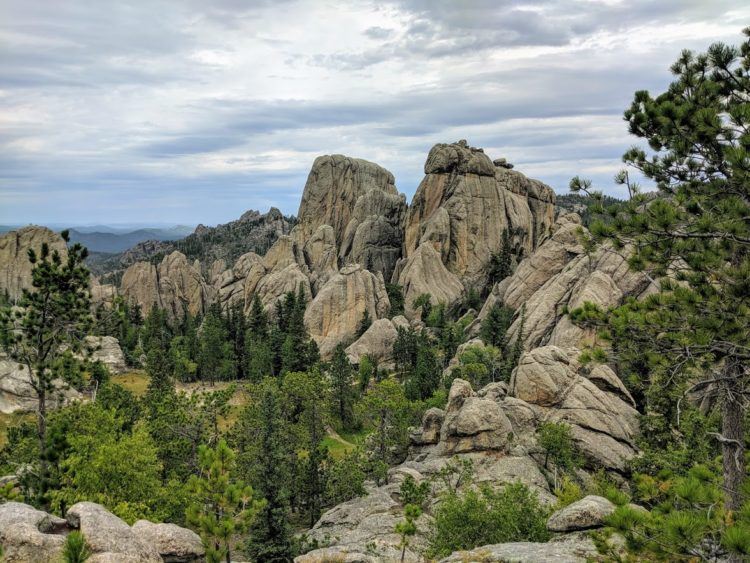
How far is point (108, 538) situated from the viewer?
44.0ft

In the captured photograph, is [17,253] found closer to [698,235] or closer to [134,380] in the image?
[134,380]

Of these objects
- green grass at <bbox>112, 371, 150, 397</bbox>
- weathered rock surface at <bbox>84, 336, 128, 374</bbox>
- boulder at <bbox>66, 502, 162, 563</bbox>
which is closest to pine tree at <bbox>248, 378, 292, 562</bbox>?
boulder at <bbox>66, 502, 162, 563</bbox>

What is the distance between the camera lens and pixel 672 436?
42688mm

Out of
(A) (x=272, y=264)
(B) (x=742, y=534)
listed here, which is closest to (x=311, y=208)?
(A) (x=272, y=264)

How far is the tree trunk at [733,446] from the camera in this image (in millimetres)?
11766

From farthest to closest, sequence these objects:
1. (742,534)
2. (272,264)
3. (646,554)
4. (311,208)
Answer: (311,208), (272,264), (646,554), (742,534)

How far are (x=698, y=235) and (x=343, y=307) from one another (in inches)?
3415

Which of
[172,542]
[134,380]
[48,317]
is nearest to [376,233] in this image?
[134,380]

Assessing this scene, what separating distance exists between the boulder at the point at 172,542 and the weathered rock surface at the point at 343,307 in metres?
74.4

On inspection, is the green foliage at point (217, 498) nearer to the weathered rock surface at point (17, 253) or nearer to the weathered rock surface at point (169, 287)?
the weathered rock surface at point (169, 287)

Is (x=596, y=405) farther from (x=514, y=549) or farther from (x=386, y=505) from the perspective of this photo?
(x=514, y=549)

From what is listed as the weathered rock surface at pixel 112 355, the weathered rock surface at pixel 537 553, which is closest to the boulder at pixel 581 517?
the weathered rock surface at pixel 537 553

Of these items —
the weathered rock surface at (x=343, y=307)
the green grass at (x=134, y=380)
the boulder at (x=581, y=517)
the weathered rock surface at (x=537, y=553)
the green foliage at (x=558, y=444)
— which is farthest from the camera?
the weathered rock surface at (x=343, y=307)

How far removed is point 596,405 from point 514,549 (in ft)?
103
